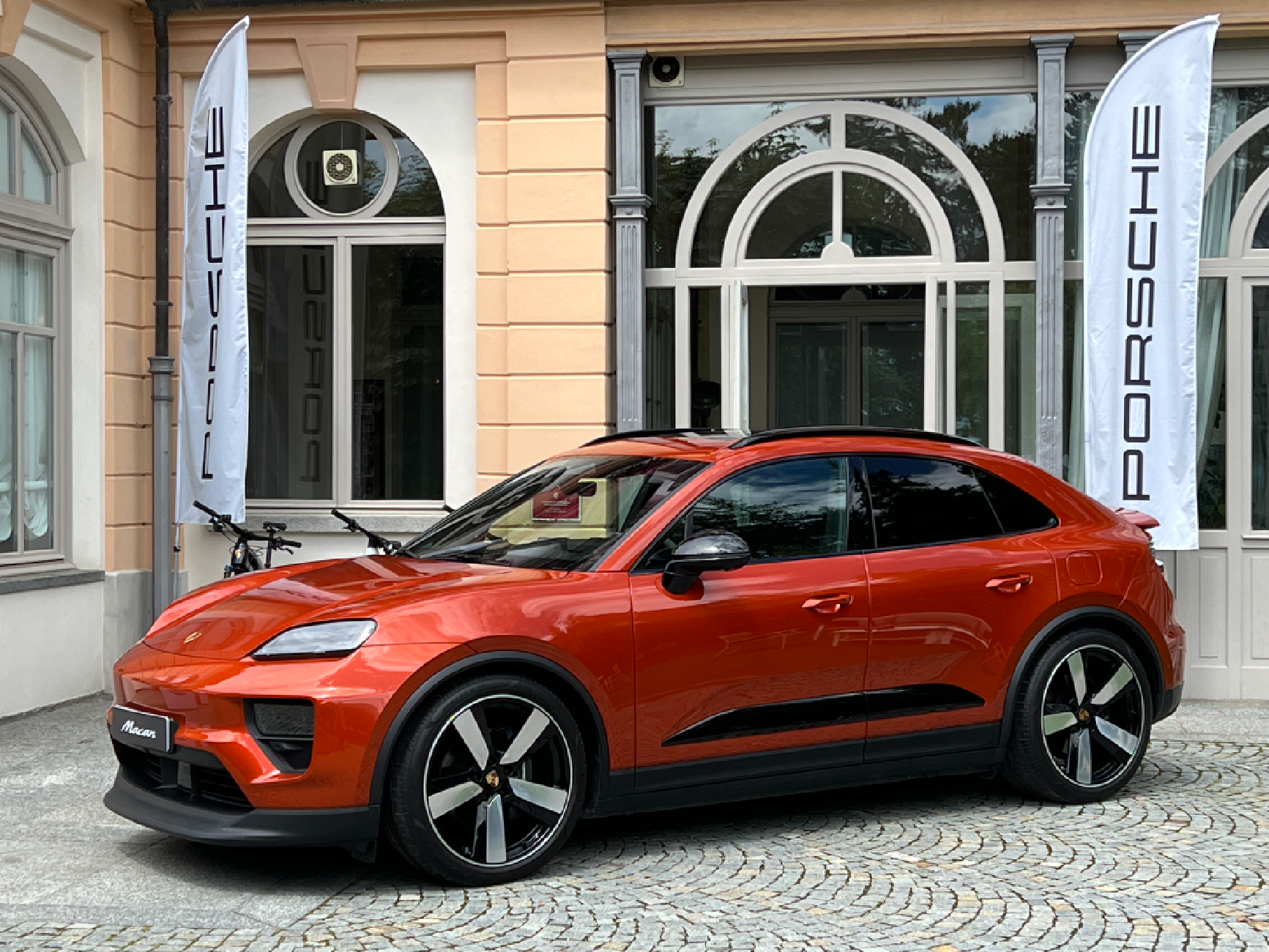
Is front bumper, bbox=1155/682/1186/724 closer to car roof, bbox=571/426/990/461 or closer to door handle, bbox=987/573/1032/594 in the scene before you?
door handle, bbox=987/573/1032/594

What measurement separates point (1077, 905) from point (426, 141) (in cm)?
715

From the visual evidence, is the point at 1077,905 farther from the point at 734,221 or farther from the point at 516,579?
the point at 734,221

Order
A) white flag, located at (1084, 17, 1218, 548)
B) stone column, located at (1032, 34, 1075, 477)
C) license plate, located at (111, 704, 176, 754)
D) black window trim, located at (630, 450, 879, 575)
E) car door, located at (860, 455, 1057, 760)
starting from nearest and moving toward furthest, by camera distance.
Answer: license plate, located at (111, 704, 176, 754) < black window trim, located at (630, 450, 879, 575) < car door, located at (860, 455, 1057, 760) < white flag, located at (1084, 17, 1218, 548) < stone column, located at (1032, 34, 1075, 477)

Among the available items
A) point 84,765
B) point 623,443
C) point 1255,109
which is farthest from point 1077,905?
point 1255,109

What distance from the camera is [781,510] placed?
6070 millimetres

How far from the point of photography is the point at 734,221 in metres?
10.4

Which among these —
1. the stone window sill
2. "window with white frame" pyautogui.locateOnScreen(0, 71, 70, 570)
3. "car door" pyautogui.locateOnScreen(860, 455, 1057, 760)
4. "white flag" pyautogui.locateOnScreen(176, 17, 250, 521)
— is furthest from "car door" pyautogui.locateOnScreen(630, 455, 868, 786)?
"window with white frame" pyautogui.locateOnScreen(0, 71, 70, 570)

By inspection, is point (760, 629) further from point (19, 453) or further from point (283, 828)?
point (19, 453)

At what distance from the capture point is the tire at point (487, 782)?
5.09 metres

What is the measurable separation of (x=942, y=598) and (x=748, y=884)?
1463 millimetres

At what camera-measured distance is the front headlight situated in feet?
16.8

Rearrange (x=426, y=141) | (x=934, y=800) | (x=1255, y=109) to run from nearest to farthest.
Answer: (x=934, y=800) → (x=1255, y=109) → (x=426, y=141)

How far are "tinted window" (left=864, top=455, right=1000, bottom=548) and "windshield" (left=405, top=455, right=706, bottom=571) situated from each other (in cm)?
79

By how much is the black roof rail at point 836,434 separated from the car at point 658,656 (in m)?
0.02
